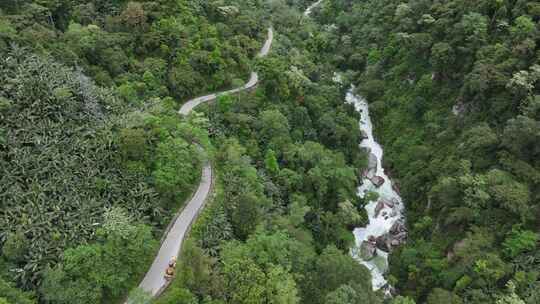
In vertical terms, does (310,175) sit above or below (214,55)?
below

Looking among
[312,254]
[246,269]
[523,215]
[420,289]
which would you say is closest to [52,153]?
[246,269]

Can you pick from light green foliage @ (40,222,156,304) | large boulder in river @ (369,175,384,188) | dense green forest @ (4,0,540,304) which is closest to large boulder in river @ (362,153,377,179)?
large boulder in river @ (369,175,384,188)

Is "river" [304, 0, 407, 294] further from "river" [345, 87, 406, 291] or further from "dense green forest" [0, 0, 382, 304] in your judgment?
"dense green forest" [0, 0, 382, 304]

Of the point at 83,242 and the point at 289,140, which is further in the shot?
the point at 289,140

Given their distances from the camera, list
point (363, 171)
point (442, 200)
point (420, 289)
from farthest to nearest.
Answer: point (363, 171) < point (442, 200) < point (420, 289)

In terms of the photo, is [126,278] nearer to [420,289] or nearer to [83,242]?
[83,242]

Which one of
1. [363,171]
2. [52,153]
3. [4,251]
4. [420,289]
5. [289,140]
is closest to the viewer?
[4,251]

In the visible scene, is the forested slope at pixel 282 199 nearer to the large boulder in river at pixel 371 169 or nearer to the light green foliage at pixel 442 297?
the large boulder in river at pixel 371 169
